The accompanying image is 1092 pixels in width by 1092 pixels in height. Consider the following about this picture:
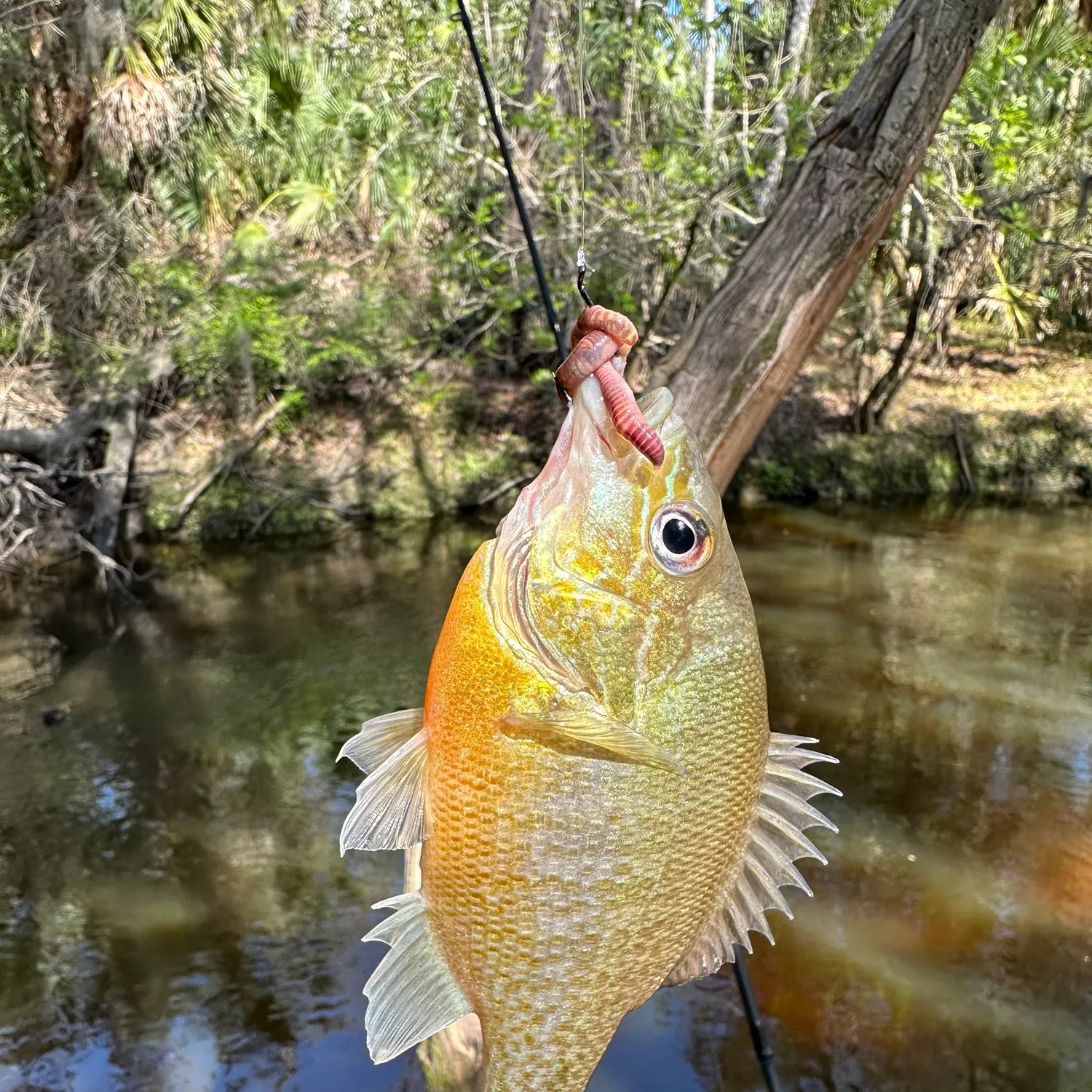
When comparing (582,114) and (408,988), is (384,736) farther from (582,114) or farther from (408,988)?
(582,114)

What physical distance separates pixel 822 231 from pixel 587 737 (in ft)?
5.12

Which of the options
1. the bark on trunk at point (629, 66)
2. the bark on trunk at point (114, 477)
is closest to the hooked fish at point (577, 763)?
the bark on trunk at point (629, 66)

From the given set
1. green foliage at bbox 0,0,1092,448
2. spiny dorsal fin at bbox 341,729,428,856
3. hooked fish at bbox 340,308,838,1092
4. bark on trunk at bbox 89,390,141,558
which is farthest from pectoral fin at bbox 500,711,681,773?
Answer: bark on trunk at bbox 89,390,141,558

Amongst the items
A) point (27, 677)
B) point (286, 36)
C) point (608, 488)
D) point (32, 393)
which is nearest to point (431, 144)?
point (286, 36)

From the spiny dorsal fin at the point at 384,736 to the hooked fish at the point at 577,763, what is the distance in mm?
29

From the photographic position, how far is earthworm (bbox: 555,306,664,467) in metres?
0.96

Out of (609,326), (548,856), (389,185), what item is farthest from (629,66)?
(548,856)

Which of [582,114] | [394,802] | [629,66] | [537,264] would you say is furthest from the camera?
[629,66]

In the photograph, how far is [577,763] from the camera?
0.97 metres

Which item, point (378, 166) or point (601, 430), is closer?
point (601, 430)

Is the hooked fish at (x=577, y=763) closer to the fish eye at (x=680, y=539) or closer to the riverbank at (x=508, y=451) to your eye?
the fish eye at (x=680, y=539)

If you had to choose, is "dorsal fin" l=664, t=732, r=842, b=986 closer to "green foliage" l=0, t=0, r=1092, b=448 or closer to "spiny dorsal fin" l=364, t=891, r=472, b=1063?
"spiny dorsal fin" l=364, t=891, r=472, b=1063

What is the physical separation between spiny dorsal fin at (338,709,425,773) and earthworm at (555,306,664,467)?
433mm

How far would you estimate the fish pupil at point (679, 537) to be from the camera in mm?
1028
